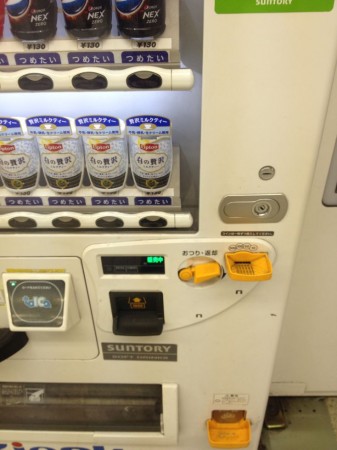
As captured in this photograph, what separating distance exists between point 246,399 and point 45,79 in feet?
3.49

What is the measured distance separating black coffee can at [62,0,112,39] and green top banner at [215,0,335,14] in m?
0.22

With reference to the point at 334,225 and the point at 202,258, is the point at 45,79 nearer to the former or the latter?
the point at 202,258

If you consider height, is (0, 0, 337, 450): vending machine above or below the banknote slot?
above

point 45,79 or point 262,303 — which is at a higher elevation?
point 45,79

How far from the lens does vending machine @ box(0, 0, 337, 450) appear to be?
74cm

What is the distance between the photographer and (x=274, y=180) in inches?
32.8

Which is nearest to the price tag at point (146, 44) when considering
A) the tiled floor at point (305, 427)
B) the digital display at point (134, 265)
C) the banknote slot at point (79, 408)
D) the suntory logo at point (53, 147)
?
the suntory logo at point (53, 147)

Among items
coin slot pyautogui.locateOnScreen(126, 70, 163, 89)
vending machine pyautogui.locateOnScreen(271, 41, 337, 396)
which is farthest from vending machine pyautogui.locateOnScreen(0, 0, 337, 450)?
vending machine pyautogui.locateOnScreen(271, 41, 337, 396)

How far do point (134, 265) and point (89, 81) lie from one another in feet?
1.45

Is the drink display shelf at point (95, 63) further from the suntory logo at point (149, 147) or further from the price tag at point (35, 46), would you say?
the suntory logo at point (149, 147)

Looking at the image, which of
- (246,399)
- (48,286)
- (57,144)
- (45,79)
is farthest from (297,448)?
(45,79)

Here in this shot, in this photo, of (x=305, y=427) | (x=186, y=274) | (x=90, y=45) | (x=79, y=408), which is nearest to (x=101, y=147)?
(x=90, y=45)

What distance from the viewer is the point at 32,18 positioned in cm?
74

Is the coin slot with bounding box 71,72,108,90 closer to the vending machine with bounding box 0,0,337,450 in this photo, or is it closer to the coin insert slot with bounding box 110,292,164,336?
the vending machine with bounding box 0,0,337,450
